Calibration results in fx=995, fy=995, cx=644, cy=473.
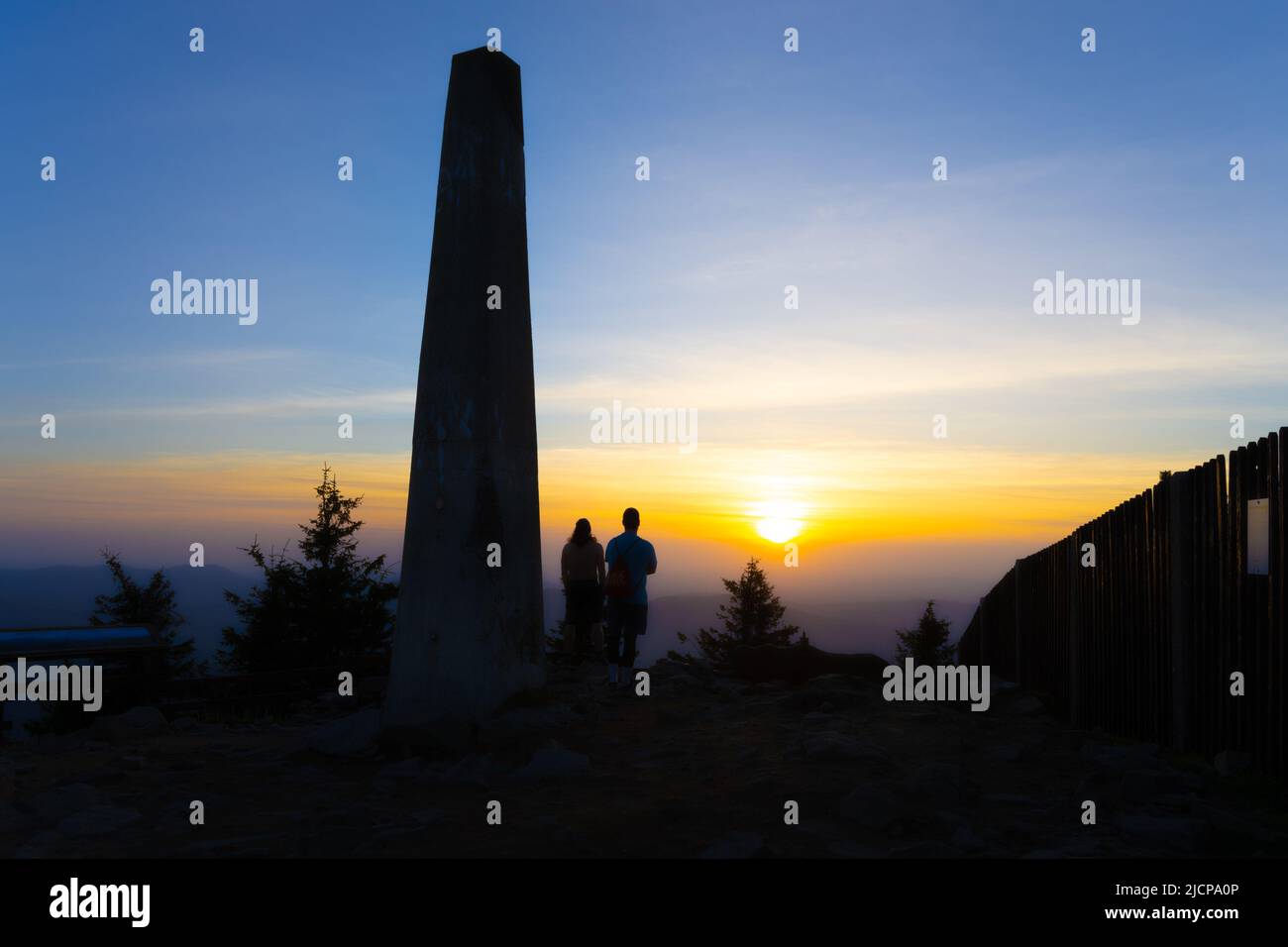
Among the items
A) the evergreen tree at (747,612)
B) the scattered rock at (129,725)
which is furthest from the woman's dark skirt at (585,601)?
the evergreen tree at (747,612)

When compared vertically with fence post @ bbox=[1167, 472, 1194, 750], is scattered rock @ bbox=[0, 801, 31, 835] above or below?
below

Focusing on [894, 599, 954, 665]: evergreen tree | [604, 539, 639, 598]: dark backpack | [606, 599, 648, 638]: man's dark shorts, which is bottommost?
[894, 599, 954, 665]: evergreen tree

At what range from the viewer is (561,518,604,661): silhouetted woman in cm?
1249

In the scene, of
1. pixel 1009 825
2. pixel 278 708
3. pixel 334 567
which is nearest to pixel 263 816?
pixel 1009 825

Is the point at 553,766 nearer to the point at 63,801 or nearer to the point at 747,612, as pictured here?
the point at 63,801

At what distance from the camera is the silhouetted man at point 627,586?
10.9 m

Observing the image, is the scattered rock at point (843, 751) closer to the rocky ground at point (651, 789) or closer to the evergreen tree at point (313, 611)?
the rocky ground at point (651, 789)

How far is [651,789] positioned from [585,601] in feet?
20.5

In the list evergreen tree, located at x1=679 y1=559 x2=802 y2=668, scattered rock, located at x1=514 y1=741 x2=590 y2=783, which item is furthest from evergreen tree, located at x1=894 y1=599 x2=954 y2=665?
scattered rock, located at x1=514 y1=741 x2=590 y2=783

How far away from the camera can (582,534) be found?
12.4 m

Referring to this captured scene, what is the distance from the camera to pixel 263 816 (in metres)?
6.39

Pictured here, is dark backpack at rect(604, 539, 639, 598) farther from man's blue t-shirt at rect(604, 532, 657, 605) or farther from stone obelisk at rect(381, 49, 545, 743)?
stone obelisk at rect(381, 49, 545, 743)
